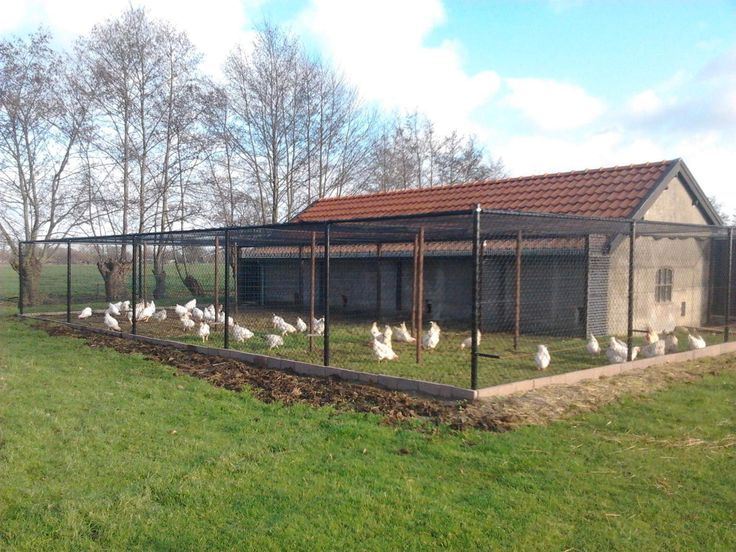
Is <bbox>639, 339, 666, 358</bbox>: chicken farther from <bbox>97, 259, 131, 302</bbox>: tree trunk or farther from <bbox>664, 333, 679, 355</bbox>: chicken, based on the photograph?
<bbox>97, 259, 131, 302</bbox>: tree trunk

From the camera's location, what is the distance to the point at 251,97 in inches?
949

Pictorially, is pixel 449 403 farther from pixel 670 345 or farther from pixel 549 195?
pixel 549 195

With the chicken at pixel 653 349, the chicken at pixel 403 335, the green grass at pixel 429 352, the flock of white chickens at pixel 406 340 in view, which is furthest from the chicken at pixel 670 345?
the chicken at pixel 403 335

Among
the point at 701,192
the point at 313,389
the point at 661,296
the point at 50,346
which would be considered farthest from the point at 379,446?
the point at 701,192

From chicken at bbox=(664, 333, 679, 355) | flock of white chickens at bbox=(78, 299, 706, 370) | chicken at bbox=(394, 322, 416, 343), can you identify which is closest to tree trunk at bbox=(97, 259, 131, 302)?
flock of white chickens at bbox=(78, 299, 706, 370)

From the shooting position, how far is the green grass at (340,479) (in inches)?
139

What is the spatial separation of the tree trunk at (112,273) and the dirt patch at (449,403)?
10.8 m

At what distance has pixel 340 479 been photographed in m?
4.38

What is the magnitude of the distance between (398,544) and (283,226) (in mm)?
5896

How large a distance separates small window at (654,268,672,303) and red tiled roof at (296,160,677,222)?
2091 mm

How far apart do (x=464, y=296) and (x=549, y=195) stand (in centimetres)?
300

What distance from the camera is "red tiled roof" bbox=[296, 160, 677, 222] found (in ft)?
39.9

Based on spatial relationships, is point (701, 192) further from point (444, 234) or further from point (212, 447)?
point (212, 447)

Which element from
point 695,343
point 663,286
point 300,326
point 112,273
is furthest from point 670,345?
point 112,273
